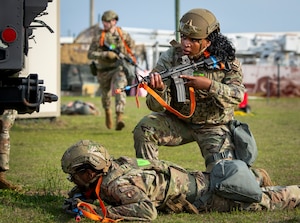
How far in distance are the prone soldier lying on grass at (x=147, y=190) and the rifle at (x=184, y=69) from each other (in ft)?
2.67

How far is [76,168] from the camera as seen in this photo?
6426mm

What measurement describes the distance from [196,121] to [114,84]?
27.4 ft

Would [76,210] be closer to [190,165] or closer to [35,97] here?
[35,97]

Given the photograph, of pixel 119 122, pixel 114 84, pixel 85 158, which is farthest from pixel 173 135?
pixel 114 84

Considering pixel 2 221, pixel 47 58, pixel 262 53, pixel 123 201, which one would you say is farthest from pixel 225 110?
pixel 262 53

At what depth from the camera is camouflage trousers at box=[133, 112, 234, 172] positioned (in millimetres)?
7566

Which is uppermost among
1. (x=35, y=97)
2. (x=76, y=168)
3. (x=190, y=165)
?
(x=35, y=97)

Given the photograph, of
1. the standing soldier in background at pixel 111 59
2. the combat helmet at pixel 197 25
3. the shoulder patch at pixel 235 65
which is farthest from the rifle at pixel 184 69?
the standing soldier in background at pixel 111 59

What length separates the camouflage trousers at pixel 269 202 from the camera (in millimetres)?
6906

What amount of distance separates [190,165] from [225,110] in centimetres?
303

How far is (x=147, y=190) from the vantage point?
6.55 meters

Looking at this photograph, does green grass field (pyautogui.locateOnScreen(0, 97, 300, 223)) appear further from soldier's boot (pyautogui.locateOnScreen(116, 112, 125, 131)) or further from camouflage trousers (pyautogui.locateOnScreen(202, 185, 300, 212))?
soldier's boot (pyautogui.locateOnScreen(116, 112, 125, 131))

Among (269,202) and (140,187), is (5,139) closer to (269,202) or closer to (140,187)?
(140,187)

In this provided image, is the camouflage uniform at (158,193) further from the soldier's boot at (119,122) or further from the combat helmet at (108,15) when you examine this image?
the combat helmet at (108,15)
